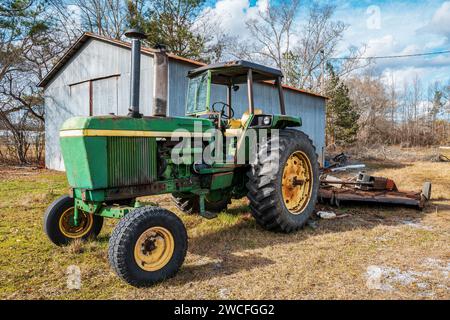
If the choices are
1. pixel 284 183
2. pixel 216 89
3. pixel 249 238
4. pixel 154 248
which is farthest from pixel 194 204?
pixel 154 248

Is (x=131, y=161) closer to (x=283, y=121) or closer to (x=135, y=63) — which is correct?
(x=135, y=63)

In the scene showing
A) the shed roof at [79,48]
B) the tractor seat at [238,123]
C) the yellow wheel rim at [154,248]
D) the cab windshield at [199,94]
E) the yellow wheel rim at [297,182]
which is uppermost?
the shed roof at [79,48]

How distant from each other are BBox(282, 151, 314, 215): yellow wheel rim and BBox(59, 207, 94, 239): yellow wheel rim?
2657mm

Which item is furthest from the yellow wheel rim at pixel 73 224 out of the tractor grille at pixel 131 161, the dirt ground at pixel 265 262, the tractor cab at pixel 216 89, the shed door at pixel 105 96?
the shed door at pixel 105 96

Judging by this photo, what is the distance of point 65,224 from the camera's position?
426 centimetres

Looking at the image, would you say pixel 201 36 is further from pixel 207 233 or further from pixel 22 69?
pixel 207 233

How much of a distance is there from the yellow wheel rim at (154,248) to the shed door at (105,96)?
912cm

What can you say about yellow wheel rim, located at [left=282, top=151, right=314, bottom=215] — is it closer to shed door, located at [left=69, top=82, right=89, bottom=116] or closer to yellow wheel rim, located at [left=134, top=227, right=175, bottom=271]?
yellow wheel rim, located at [left=134, top=227, right=175, bottom=271]

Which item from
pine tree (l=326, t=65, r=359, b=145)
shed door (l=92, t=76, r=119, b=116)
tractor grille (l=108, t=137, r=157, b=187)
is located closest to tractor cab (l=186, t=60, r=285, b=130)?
tractor grille (l=108, t=137, r=157, b=187)

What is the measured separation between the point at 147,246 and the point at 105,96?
391 inches

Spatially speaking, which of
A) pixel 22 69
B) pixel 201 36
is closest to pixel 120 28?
pixel 201 36

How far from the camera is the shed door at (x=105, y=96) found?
11789mm

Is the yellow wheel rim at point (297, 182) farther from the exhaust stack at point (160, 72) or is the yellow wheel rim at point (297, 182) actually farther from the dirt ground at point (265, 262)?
the exhaust stack at point (160, 72)
